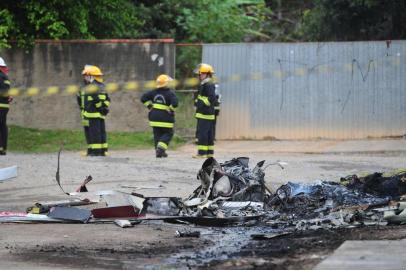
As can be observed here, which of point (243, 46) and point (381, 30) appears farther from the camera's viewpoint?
point (381, 30)

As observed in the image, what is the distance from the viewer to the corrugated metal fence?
68.6 ft

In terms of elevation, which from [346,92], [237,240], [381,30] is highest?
[381,30]

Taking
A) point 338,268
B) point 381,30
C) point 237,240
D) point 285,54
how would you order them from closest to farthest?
point 338,268, point 237,240, point 285,54, point 381,30

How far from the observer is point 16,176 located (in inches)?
531

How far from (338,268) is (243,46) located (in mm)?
14747

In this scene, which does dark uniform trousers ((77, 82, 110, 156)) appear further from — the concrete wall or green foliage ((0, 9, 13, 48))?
green foliage ((0, 9, 13, 48))

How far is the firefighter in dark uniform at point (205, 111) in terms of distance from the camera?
17172 millimetres

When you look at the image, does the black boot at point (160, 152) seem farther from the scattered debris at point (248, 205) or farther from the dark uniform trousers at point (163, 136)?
the scattered debris at point (248, 205)

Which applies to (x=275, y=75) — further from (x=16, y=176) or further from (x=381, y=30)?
(x=16, y=176)

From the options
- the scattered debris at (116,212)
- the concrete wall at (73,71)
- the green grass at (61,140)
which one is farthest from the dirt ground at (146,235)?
the concrete wall at (73,71)

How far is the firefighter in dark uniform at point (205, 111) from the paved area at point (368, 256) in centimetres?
945

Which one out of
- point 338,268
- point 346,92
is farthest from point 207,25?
point 338,268

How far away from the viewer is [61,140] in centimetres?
2109

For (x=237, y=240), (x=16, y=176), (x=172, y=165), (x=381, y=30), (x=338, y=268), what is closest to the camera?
(x=338, y=268)
